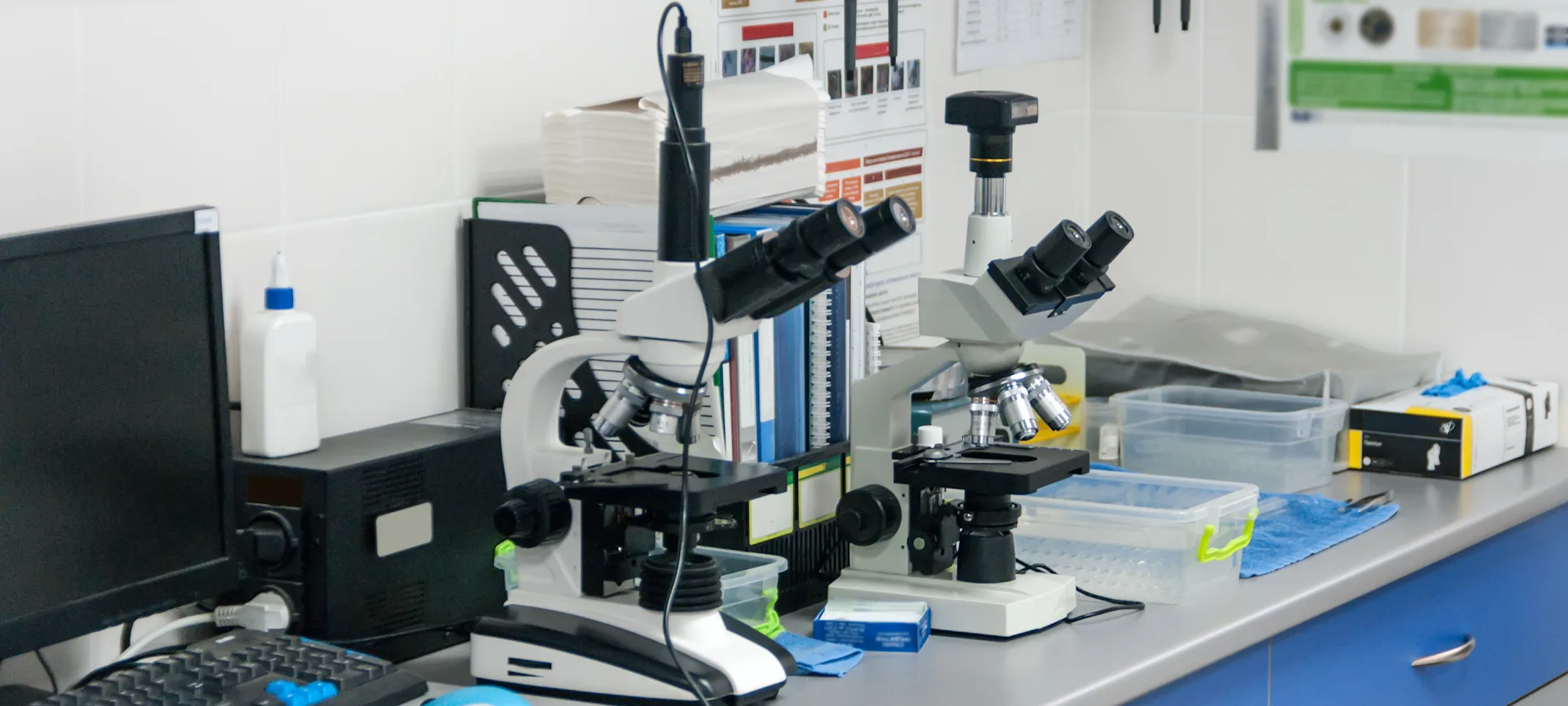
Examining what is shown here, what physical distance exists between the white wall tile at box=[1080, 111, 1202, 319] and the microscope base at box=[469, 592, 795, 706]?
1607mm

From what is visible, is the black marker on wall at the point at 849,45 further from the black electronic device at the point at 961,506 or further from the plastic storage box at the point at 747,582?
the plastic storage box at the point at 747,582

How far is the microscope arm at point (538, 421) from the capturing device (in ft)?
5.34

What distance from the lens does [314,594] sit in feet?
5.47

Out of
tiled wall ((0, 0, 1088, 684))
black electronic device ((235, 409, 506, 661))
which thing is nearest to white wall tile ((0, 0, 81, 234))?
tiled wall ((0, 0, 1088, 684))

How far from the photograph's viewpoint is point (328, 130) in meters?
1.85

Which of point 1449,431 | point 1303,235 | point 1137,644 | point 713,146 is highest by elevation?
point 713,146

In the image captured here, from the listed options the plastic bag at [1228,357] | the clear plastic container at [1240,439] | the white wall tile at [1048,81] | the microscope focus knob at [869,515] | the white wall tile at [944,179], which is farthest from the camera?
the white wall tile at [1048,81]

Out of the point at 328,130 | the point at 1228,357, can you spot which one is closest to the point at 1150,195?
the point at 1228,357

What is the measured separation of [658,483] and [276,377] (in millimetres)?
416

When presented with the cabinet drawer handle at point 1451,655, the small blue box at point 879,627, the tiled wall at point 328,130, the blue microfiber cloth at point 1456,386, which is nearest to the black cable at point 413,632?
the tiled wall at point 328,130

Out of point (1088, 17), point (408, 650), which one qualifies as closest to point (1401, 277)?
point (1088, 17)

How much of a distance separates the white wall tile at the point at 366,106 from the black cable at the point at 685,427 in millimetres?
484

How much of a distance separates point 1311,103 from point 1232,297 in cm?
34

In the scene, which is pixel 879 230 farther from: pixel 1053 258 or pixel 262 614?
pixel 262 614
